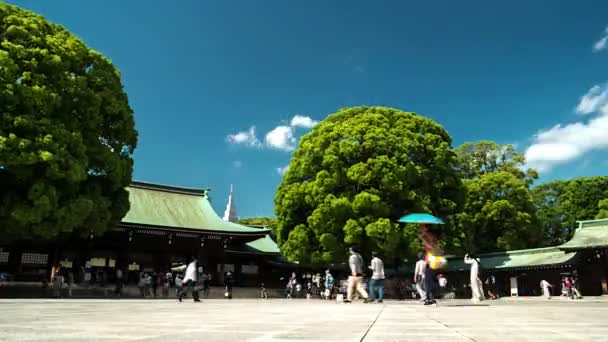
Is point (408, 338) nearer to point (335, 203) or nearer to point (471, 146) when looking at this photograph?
point (335, 203)

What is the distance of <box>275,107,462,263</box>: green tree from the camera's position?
2366cm

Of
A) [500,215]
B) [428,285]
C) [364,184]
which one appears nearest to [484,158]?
[500,215]

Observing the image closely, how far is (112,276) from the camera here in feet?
89.6

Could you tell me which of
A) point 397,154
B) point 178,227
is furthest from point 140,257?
point 397,154

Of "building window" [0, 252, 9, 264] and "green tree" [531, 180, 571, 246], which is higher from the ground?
"green tree" [531, 180, 571, 246]

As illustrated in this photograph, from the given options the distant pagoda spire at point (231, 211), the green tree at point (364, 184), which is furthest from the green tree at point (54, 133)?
the distant pagoda spire at point (231, 211)

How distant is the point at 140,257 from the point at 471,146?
101ft

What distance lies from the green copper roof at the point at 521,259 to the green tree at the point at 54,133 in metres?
24.1

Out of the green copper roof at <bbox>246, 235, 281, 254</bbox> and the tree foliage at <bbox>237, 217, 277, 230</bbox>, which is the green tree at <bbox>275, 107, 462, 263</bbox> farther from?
the tree foliage at <bbox>237, 217, 277, 230</bbox>

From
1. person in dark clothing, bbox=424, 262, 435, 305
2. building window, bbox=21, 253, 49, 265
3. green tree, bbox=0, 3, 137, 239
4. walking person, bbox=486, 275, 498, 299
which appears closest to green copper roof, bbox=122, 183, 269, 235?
building window, bbox=21, 253, 49, 265

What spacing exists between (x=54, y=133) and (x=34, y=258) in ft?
38.8

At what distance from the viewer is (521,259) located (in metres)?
29.5

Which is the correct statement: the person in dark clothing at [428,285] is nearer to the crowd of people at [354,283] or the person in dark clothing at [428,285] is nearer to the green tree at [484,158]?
the crowd of people at [354,283]

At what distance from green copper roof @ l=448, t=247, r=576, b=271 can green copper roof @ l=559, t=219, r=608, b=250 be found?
1.06 metres
